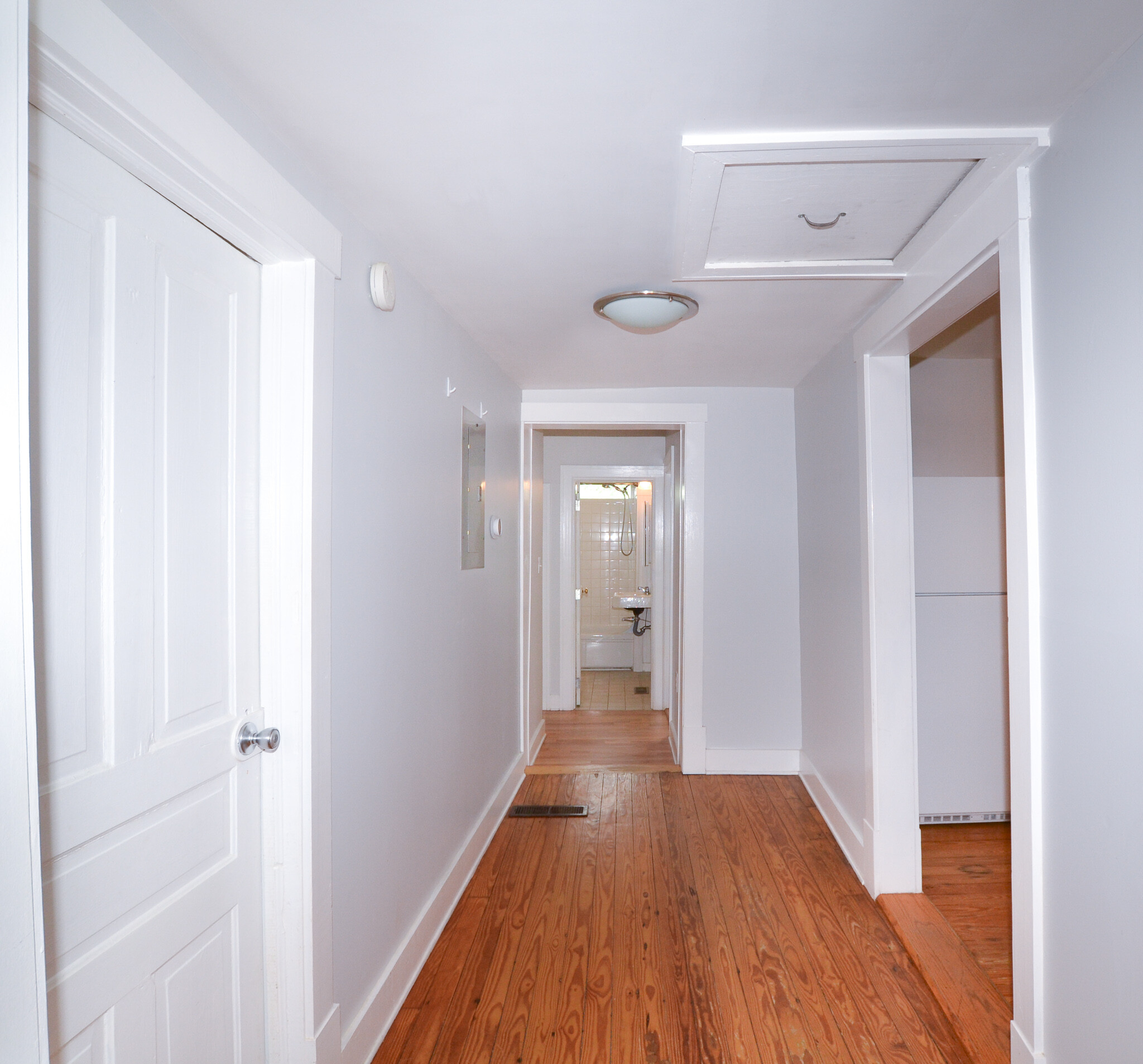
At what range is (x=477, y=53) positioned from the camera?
131 centimetres

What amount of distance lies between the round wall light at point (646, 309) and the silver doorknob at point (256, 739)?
5.77ft

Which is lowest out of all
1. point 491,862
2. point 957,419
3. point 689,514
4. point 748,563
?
point 491,862

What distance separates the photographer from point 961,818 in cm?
359

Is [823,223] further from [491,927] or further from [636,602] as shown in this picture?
[636,602]

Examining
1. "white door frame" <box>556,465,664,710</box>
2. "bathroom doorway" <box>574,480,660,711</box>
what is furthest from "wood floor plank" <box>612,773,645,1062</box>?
"bathroom doorway" <box>574,480,660,711</box>

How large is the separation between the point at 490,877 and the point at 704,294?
8.02 ft

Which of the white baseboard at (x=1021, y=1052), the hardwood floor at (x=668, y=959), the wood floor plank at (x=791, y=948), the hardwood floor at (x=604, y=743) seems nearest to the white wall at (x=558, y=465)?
the hardwood floor at (x=604, y=743)

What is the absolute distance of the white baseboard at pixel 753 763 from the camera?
4340 mm

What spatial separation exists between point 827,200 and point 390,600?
5.27 feet

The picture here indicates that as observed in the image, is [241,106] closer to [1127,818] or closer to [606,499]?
[1127,818]

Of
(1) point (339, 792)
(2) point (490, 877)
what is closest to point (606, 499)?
(2) point (490, 877)

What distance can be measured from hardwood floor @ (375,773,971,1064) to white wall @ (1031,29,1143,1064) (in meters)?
0.70

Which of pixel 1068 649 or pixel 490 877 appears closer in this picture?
pixel 1068 649

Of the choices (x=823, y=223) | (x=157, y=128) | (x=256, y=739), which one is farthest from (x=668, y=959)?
(x=157, y=128)
